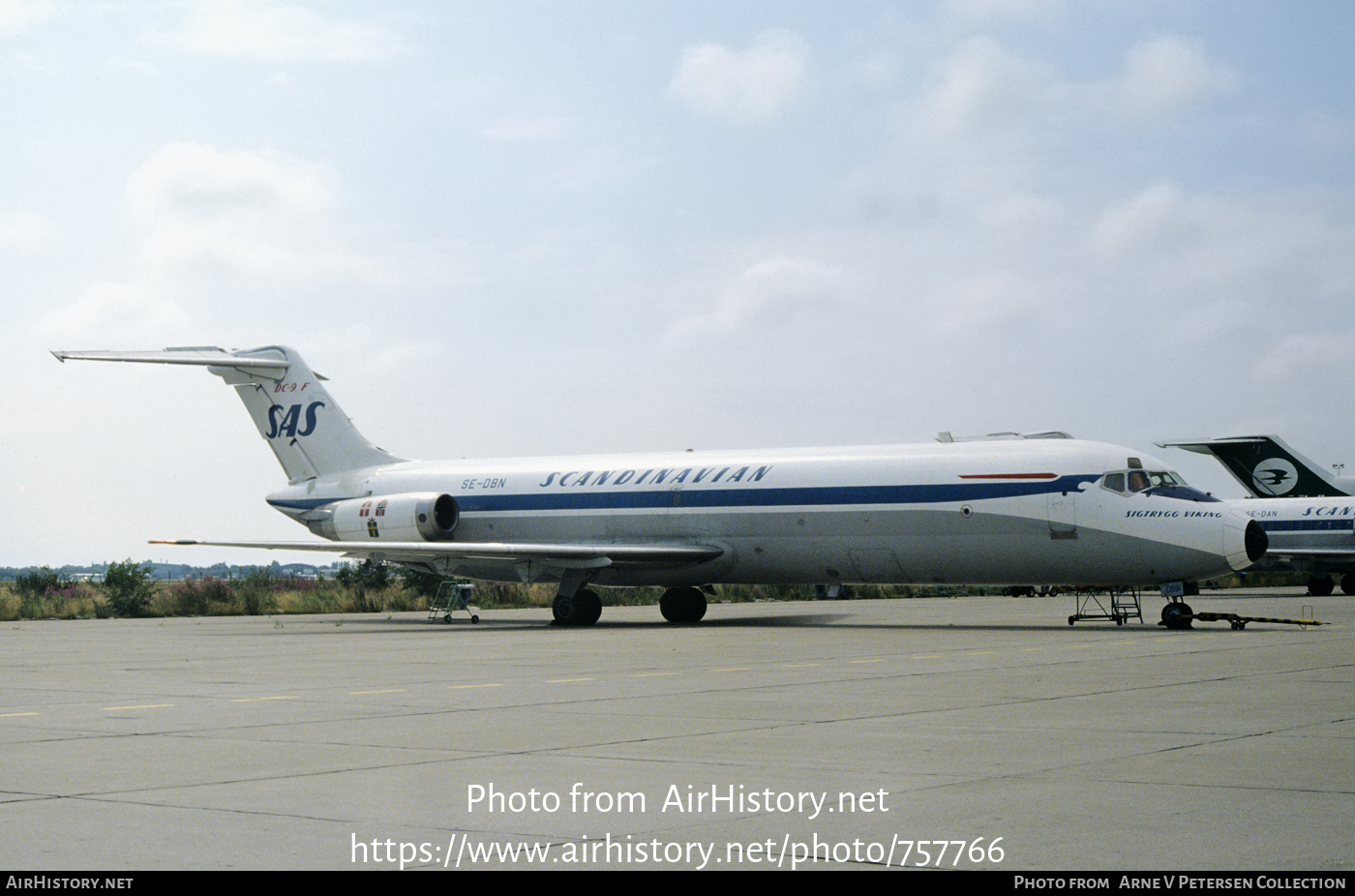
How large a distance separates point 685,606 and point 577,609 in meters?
2.66

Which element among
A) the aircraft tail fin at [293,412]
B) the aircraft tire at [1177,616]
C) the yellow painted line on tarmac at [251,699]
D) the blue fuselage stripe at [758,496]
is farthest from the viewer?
the aircraft tail fin at [293,412]

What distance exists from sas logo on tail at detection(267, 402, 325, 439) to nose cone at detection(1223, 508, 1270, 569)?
69.1 feet

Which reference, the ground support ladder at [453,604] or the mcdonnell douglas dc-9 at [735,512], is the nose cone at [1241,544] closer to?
the mcdonnell douglas dc-9 at [735,512]

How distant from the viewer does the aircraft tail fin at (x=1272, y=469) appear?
2221 inches

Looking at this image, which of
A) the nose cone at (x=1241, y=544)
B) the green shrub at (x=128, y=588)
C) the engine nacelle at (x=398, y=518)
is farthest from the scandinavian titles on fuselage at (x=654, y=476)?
the green shrub at (x=128, y=588)

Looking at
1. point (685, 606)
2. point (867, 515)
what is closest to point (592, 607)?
point (685, 606)

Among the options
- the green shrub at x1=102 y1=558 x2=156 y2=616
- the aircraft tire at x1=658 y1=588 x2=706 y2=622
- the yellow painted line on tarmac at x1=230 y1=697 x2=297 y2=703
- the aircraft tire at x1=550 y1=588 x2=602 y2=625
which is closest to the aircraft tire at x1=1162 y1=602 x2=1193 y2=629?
the aircraft tire at x1=658 y1=588 x2=706 y2=622

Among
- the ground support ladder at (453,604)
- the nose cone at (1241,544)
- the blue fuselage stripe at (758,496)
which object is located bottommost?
the nose cone at (1241,544)

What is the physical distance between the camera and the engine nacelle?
102ft

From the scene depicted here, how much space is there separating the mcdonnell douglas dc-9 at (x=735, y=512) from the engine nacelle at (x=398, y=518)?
0.05 m

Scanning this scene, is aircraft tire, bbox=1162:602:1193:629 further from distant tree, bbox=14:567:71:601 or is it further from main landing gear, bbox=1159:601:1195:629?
distant tree, bbox=14:567:71:601

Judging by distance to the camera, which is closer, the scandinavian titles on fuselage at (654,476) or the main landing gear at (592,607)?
the scandinavian titles on fuselage at (654,476)

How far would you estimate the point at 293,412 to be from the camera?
35.0m

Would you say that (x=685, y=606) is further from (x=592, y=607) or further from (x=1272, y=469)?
(x=1272, y=469)
